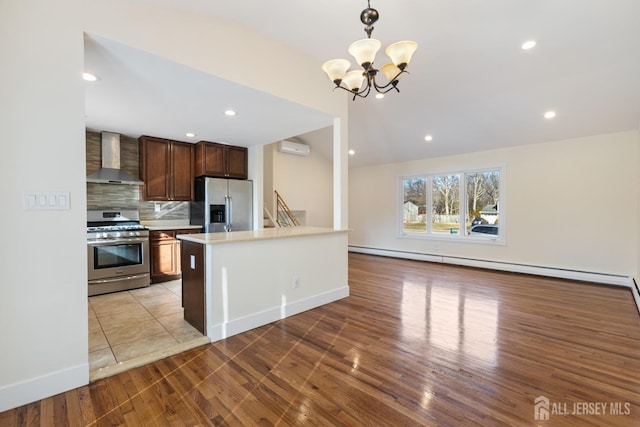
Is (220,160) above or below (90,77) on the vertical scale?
below

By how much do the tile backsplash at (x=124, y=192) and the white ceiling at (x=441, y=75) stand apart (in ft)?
1.09

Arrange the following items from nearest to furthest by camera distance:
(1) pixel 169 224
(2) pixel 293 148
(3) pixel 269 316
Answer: (3) pixel 269 316 < (1) pixel 169 224 < (2) pixel 293 148

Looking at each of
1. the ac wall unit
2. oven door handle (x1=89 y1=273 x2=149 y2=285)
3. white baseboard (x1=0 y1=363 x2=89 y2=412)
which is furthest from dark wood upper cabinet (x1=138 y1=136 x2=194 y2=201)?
white baseboard (x1=0 y1=363 x2=89 y2=412)

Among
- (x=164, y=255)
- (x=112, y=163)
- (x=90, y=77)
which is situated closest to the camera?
(x=90, y=77)

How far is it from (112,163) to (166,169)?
73 centimetres

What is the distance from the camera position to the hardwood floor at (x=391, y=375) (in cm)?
166

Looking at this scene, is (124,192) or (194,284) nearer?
(194,284)

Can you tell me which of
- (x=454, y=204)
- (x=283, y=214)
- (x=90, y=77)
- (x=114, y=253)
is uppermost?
(x=90, y=77)

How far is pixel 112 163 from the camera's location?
14.4 ft

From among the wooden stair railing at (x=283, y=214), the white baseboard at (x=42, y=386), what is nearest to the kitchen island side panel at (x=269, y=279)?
the white baseboard at (x=42, y=386)

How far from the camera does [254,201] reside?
5391 mm

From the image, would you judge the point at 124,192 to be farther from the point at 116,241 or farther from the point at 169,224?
the point at 116,241

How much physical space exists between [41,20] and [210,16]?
3.82ft

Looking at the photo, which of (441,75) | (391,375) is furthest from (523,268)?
(391,375)
